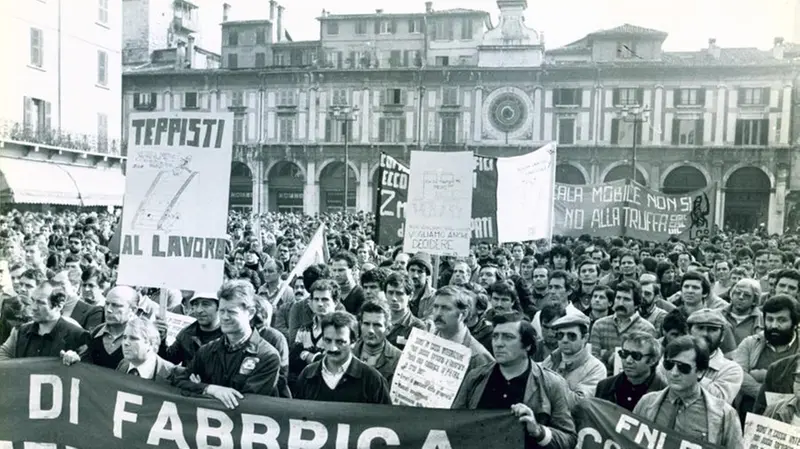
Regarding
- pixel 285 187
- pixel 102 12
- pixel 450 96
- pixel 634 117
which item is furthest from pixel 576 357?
pixel 285 187

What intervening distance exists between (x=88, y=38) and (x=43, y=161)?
22.7ft

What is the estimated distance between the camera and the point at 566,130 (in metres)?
48.2

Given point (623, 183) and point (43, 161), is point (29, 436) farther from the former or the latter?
point (43, 161)

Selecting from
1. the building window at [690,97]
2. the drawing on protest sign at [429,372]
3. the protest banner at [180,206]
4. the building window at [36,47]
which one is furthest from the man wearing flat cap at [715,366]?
the building window at [690,97]

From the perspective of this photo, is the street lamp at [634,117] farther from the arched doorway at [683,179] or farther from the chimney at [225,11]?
the chimney at [225,11]

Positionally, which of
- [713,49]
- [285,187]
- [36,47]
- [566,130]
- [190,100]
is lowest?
[285,187]

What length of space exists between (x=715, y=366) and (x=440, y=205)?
152 inches

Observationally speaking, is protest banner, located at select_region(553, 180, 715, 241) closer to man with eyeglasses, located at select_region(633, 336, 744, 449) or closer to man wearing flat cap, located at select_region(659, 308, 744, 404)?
man wearing flat cap, located at select_region(659, 308, 744, 404)

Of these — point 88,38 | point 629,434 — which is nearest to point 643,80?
point 88,38

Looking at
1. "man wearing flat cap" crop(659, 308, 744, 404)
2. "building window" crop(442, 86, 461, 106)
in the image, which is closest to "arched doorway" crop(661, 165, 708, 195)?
"building window" crop(442, 86, 461, 106)

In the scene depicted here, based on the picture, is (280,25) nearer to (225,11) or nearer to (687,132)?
(225,11)

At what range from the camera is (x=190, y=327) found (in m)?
6.26

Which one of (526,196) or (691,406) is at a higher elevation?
(526,196)

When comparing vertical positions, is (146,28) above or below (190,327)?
above
